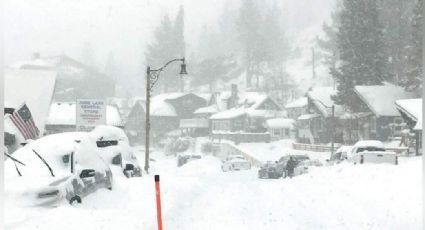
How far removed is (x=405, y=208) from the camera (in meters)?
12.4

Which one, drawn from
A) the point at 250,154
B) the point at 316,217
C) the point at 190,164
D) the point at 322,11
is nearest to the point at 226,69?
the point at 250,154

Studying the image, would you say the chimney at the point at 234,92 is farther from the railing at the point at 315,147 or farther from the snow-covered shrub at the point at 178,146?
the railing at the point at 315,147

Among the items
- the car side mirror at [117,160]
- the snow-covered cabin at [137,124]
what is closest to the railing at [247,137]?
the snow-covered cabin at [137,124]

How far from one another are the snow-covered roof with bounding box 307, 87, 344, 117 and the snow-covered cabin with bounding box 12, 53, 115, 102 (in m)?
50.5

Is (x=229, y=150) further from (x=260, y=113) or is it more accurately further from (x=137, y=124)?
(x=137, y=124)

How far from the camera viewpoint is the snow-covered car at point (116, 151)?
63.8 ft

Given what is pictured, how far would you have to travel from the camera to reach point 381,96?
5112cm

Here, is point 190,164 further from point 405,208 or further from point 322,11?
point 322,11

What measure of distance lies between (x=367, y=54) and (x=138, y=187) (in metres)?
47.0

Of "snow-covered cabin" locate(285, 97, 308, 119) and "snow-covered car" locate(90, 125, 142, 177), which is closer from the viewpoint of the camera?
"snow-covered car" locate(90, 125, 142, 177)

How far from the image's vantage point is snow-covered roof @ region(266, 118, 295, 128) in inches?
2825

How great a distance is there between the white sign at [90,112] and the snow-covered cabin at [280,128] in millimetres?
46652

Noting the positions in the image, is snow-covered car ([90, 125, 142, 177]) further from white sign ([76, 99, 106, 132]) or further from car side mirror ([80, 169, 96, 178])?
car side mirror ([80, 169, 96, 178])

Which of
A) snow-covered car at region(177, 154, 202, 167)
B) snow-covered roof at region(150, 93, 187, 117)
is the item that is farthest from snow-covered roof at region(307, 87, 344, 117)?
snow-covered roof at region(150, 93, 187, 117)
